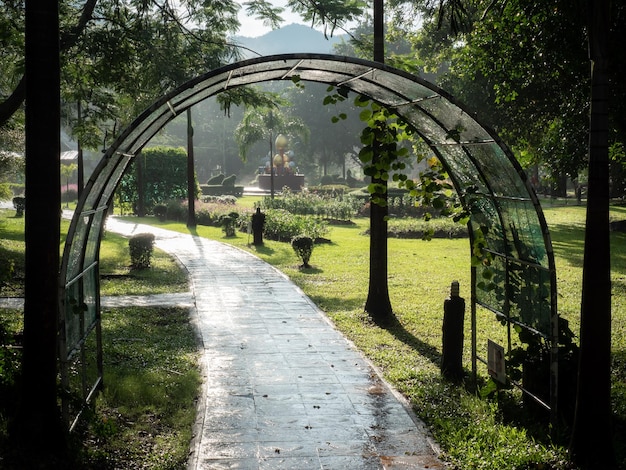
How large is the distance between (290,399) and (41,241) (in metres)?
3.51

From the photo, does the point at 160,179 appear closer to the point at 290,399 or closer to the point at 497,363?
the point at 290,399

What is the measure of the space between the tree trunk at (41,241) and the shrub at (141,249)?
1271 centimetres

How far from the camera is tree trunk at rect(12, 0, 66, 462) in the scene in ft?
17.5

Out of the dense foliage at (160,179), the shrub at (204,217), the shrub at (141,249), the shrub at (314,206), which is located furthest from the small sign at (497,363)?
the dense foliage at (160,179)

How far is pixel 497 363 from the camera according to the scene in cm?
717

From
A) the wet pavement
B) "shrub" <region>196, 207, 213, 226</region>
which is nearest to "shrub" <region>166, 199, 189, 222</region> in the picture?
"shrub" <region>196, 207, 213, 226</region>

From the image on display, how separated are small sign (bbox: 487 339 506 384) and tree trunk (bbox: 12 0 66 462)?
424 cm

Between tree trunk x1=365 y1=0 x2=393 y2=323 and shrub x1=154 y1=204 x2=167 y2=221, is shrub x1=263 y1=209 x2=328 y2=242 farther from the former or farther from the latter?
tree trunk x1=365 y1=0 x2=393 y2=323

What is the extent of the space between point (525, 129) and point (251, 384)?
12.6 metres

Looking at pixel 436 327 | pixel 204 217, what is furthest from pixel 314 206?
pixel 436 327

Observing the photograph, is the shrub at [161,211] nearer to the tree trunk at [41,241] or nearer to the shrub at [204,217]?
the shrub at [204,217]

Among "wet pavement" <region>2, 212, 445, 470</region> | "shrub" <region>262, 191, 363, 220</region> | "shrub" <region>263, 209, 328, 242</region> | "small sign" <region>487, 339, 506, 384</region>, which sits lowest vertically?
"wet pavement" <region>2, 212, 445, 470</region>

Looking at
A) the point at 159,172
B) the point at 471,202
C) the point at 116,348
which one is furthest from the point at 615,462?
the point at 159,172

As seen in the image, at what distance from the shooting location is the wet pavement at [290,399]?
20.1 ft
